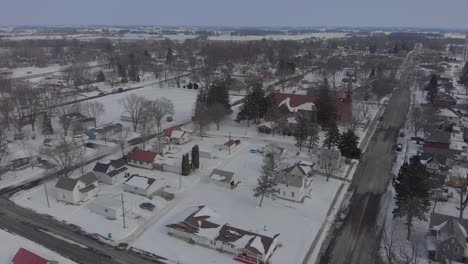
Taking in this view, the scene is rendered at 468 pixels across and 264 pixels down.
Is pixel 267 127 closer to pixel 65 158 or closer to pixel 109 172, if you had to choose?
pixel 109 172

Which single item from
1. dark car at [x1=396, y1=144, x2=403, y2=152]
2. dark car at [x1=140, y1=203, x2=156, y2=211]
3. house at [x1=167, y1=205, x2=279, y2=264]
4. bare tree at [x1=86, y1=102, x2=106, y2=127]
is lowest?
dark car at [x1=140, y1=203, x2=156, y2=211]

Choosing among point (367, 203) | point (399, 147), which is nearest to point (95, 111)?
point (367, 203)

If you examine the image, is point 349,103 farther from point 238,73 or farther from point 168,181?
point 238,73

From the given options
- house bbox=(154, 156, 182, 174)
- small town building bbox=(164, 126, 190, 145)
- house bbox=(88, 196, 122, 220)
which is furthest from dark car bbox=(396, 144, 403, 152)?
house bbox=(88, 196, 122, 220)

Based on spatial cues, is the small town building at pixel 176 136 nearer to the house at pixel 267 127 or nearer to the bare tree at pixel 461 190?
the house at pixel 267 127

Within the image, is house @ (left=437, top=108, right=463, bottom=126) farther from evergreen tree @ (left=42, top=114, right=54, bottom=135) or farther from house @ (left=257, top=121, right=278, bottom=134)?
evergreen tree @ (left=42, top=114, right=54, bottom=135)

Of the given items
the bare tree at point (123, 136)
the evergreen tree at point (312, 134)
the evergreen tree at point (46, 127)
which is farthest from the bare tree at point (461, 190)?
the evergreen tree at point (46, 127)
